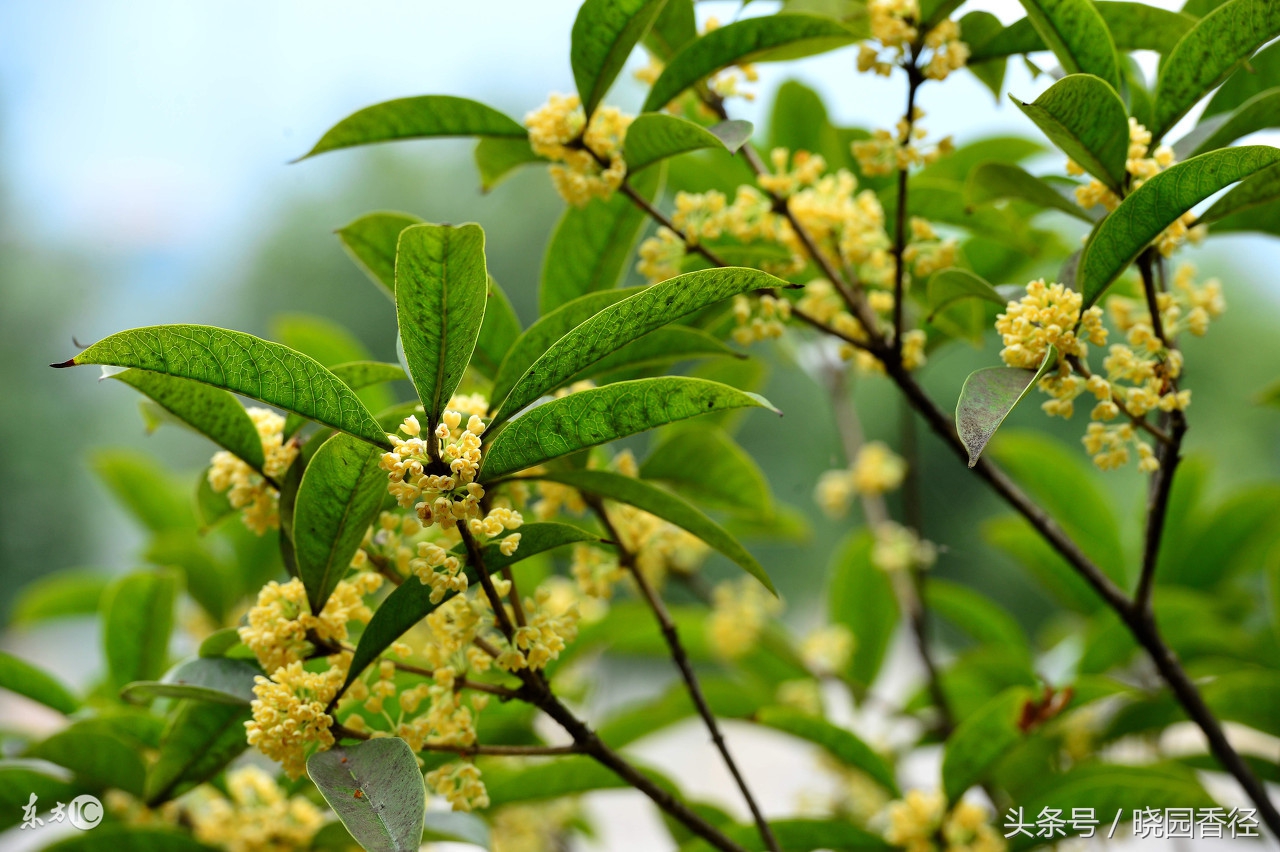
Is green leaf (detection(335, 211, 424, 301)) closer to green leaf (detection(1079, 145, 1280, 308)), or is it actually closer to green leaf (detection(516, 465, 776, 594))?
green leaf (detection(516, 465, 776, 594))

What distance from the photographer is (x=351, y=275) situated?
11.6 ft

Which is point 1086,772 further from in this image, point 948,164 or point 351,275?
point 351,275

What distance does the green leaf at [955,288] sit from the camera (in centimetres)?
57

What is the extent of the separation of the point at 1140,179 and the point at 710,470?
0.38 meters

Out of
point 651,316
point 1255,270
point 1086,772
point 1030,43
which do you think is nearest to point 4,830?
point 651,316

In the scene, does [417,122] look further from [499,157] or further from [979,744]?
[979,744]

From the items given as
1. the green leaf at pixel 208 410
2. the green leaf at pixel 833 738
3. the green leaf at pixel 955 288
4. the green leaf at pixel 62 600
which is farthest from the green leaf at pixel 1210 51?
the green leaf at pixel 62 600

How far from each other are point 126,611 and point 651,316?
66 centimetres

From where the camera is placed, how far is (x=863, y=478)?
1.27m

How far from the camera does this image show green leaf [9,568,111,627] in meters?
1.19

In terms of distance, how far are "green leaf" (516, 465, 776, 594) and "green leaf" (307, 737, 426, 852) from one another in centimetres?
18

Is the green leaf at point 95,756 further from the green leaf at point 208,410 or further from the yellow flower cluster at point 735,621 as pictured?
the yellow flower cluster at point 735,621

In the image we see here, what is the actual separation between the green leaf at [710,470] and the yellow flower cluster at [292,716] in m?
0.35

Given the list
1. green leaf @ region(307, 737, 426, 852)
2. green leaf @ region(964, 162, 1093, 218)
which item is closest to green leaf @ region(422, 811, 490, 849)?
green leaf @ region(307, 737, 426, 852)
